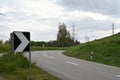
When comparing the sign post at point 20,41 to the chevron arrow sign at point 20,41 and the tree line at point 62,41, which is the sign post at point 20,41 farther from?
the tree line at point 62,41

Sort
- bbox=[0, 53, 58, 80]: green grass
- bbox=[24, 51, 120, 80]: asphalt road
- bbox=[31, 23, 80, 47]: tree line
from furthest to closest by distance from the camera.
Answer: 1. bbox=[31, 23, 80, 47]: tree line
2. bbox=[24, 51, 120, 80]: asphalt road
3. bbox=[0, 53, 58, 80]: green grass

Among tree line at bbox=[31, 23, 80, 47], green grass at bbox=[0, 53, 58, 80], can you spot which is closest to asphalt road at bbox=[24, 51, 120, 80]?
green grass at bbox=[0, 53, 58, 80]

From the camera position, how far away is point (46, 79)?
57.8ft

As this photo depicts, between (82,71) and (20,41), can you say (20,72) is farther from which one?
(20,41)

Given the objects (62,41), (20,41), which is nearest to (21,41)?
(20,41)

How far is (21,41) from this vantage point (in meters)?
14.3

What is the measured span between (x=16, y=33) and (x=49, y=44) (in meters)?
133

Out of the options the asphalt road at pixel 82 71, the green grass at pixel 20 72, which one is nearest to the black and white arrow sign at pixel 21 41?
the green grass at pixel 20 72

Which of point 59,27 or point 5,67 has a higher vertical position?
point 59,27

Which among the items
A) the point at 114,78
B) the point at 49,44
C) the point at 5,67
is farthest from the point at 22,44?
the point at 49,44

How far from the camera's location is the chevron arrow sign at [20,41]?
14.3 metres

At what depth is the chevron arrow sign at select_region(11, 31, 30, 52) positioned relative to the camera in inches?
564

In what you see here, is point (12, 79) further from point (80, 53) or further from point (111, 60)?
point (80, 53)

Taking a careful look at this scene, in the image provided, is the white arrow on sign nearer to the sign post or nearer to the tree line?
the sign post
